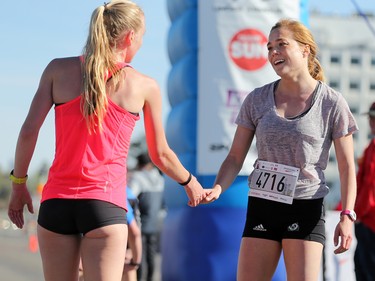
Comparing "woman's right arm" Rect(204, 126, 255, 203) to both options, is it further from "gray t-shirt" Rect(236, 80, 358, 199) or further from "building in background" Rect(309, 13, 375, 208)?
"building in background" Rect(309, 13, 375, 208)

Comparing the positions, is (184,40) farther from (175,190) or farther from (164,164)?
(164,164)

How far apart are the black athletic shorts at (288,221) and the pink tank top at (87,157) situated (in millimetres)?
868

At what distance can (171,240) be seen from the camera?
9969 millimetres


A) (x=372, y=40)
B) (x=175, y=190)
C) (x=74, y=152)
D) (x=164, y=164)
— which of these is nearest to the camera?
(x=74, y=152)

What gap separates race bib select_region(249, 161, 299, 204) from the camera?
4.85m

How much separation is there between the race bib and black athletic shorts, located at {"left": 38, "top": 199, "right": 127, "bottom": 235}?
95cm

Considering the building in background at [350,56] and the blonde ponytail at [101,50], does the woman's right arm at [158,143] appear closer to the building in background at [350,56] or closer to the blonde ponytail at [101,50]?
the blonde ponytail at [101,50]

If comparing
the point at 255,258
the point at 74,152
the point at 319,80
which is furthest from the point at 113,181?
the point at 319,80

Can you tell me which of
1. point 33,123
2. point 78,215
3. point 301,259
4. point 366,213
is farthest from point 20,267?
point 78,215

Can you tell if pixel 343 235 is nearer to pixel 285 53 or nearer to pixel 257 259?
pixel 257 259

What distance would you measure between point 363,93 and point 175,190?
130763mm

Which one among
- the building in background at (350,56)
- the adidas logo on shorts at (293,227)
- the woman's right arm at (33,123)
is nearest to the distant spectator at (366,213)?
the adidas logo on shorts at (293,227)

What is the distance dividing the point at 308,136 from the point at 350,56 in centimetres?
13388

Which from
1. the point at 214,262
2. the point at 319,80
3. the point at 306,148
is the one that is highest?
the point at 319,80
